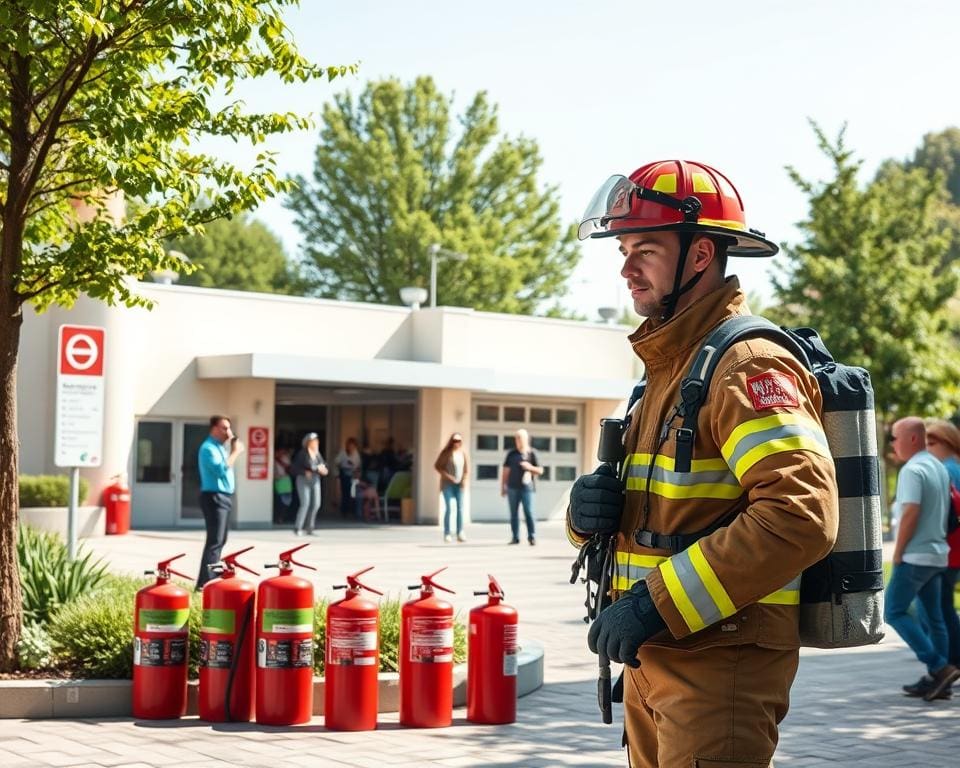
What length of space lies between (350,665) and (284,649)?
0.39 m

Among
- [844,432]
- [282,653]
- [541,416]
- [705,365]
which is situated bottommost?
[282,653]

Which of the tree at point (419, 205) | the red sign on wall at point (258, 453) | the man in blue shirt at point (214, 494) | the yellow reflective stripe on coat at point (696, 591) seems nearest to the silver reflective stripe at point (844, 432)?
the yellow reflective stripe on coat at point (696, 591)

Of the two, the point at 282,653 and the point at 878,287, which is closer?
the point at 282,653

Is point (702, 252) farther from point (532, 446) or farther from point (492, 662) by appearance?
point (532, 446)

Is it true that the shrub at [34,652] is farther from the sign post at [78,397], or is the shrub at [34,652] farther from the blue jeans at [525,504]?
the blue jeans at [525,504]

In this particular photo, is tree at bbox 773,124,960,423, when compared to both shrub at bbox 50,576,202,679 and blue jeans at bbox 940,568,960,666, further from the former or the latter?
shrub at bbox 50,576,202,679

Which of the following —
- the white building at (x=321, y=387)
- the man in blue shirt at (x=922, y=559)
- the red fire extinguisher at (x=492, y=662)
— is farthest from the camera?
the white building at (x=321, y=387)

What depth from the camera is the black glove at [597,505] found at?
3297 mm

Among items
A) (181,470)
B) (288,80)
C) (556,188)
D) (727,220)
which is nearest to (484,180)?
(556,188)

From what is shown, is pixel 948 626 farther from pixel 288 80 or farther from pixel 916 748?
pixel 288 80

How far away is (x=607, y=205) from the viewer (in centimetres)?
349

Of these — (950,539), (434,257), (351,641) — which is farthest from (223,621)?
(434,257)

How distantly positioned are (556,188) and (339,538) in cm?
2905

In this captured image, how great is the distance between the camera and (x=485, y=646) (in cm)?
805
